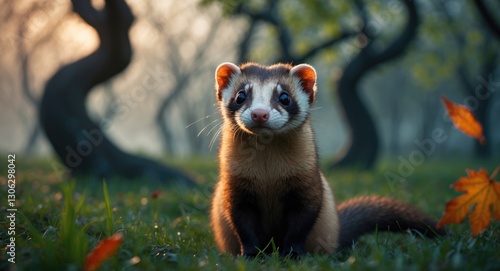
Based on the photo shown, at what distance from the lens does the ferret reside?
3.42m

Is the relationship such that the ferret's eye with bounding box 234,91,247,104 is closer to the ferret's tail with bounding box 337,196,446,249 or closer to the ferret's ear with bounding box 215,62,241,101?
the ferret's ear with bounding box 215,62,241,101

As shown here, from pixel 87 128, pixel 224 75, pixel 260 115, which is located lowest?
pixel 87 128

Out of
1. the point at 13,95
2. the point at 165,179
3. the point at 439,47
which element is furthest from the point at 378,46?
the point at 13,95

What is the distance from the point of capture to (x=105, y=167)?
842 centimetres

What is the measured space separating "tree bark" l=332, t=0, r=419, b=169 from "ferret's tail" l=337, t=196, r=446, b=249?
26.7ft

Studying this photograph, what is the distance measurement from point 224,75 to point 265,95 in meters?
0.62

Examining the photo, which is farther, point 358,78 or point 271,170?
point 358,78

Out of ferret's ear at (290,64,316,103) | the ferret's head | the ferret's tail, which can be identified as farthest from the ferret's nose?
the ferret's tail

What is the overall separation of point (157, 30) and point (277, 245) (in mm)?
25453

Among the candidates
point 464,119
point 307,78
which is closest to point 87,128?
point 307,78

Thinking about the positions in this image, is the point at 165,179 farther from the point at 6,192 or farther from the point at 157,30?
the point at 157,30

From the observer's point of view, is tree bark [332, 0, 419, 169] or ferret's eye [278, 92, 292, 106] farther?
tree bark [332, 0, 419, 169]

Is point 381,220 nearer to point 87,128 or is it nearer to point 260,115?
point 260,115

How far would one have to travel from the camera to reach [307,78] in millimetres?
3904
